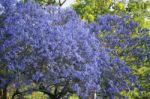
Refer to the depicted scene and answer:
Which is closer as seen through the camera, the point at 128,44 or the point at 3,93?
the point at 3,93

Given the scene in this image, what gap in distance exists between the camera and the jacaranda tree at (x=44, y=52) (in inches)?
655

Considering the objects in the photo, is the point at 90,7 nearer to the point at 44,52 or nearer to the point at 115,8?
the point at 115,8

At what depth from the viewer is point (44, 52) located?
16.5m

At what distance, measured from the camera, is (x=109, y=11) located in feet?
82.8

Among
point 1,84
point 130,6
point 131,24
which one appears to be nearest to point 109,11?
point 130,6

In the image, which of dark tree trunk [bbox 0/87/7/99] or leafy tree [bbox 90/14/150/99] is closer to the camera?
dark tree trunk [bbox 0/87/7/99]

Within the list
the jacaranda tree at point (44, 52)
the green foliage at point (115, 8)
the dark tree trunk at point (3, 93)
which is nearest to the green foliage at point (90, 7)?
the green foliage at point (115, 8)

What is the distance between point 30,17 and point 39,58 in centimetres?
189

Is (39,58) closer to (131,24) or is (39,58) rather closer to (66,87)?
(66,87)

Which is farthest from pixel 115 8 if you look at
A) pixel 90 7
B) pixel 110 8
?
pixel 90 7

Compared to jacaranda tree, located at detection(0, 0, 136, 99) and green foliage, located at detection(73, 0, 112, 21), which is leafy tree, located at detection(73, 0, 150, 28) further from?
jacaranda tree, located at detection(0, 0, 136, 99)

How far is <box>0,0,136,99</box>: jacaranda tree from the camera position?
1662cm

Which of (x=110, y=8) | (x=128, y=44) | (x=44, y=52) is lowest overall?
(x=128, y=44)

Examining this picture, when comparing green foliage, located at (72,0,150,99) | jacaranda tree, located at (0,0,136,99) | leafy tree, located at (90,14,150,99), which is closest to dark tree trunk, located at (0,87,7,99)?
jacaranda tree, located at (0,0,136,99)
